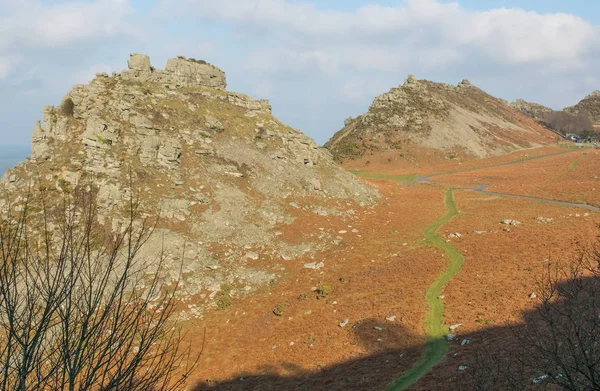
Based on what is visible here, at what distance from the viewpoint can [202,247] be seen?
34500 millimetres

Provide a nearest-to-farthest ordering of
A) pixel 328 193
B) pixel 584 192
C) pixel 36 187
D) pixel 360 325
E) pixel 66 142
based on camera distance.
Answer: pixel 360 325
pixel 36 187
pixel 66 142
pixel 328 193
pixel 584 192

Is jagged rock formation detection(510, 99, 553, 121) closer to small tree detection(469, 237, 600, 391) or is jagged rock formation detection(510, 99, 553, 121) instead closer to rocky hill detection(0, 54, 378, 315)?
rocky hill detection(0, 54, 378, 315)

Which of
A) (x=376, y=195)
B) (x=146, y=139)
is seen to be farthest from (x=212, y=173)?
(x=376, y=195)

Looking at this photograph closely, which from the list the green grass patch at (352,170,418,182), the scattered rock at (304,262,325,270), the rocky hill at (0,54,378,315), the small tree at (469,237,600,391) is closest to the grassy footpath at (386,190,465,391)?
the small tree at (469,237,600,391)

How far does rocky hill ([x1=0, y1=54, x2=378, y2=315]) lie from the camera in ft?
112

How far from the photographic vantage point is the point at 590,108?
7377 inches

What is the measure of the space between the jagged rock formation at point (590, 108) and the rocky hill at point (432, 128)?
A: 4933cm

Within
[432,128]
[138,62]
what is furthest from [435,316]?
[432,128]

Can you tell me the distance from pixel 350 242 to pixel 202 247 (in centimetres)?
1609

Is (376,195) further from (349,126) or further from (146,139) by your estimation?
(349,126)

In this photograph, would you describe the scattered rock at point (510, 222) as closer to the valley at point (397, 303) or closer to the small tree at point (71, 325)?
the valley at point (397, 303)

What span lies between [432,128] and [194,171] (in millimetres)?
97145

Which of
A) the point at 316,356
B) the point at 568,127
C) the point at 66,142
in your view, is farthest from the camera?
the point at 568,127

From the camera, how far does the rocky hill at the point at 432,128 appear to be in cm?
11494
